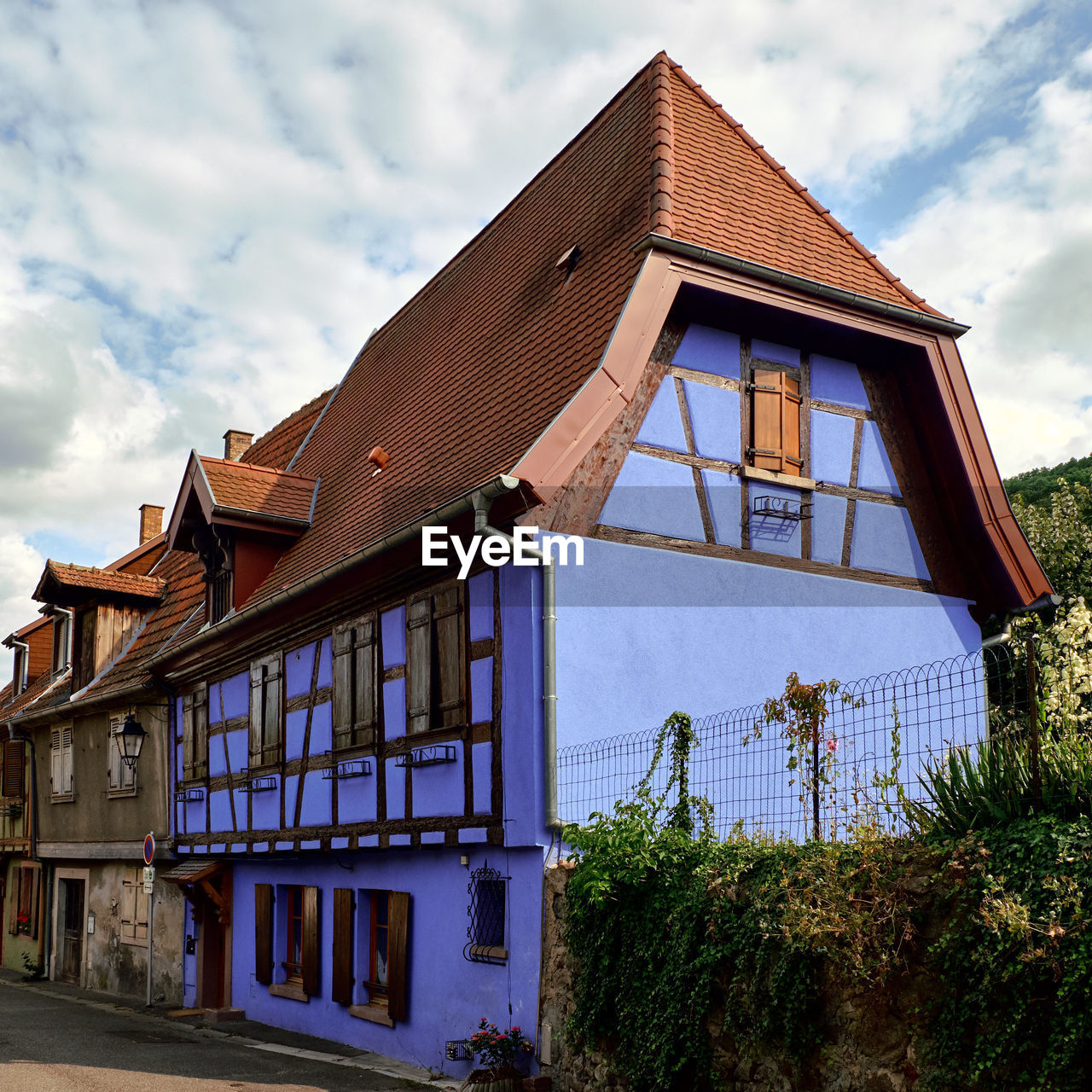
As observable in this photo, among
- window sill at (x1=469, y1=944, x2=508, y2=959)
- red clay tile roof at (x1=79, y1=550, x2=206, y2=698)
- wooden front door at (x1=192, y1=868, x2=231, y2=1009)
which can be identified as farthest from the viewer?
red clay tile roof at (x1=79, y1=550, x2=206, y2=698)

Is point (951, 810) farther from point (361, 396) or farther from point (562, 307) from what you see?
point (361, 396)

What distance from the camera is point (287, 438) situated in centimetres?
2022

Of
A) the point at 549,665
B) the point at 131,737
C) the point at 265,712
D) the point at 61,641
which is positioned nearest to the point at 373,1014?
the point at 265,712

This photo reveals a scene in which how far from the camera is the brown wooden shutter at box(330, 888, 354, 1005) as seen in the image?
12.6 m

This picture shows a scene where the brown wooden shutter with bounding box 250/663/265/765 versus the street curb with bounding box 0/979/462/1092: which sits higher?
the brown wooden shutter with bounding box 250/663/265/765

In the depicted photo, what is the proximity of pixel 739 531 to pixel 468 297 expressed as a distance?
599 cm

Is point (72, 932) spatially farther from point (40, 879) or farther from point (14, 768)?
point (14, 768)

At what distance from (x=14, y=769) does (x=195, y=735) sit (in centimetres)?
1054

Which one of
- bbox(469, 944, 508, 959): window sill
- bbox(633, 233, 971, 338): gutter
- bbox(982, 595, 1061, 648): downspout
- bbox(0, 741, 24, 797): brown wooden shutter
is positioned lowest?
bbox(469, 944, 508, 959): window sill

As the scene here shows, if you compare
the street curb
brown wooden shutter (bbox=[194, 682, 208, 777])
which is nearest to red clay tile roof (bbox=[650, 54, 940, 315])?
the street curb

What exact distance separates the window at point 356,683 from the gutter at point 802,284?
4661 mm

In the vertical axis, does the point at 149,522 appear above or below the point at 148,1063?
above

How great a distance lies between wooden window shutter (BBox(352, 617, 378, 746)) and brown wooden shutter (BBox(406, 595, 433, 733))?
2.34 ft

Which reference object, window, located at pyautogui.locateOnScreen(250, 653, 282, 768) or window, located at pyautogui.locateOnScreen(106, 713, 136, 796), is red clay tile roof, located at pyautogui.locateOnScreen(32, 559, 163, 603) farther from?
window, located at pyautogui.locateOnScreen(250, 653, 282, 768)
